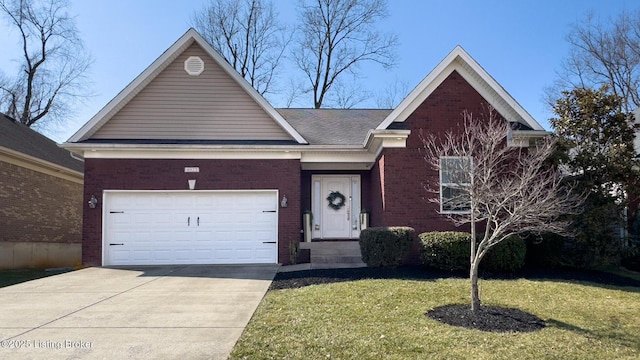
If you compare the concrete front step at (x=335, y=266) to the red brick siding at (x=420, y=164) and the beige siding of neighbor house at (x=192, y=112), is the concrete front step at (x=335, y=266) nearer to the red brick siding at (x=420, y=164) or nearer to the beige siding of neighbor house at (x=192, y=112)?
the red brick siding at (x=420, y=164)

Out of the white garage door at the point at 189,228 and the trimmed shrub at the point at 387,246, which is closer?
the trimmed shrub at the point at 387,246

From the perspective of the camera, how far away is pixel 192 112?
12891mm

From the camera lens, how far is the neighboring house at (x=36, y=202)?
14.3 meters

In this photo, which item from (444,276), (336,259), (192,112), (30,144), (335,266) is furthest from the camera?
(30,144)

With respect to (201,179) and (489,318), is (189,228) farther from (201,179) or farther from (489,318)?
(489,318)

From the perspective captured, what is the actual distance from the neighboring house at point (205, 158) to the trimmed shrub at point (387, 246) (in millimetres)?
1407

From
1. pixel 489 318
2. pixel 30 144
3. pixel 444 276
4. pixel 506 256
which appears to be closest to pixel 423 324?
pixel 489 318

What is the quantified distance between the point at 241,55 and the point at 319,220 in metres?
19.9

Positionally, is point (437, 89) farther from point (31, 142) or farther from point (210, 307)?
point (31, 142)

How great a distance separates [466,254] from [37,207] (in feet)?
47.6

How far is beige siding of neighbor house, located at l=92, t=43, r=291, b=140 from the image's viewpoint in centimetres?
1270

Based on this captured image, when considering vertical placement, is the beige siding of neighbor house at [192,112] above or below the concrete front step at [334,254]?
above

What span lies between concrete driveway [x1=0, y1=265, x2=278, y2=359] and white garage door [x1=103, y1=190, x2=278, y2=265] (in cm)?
196

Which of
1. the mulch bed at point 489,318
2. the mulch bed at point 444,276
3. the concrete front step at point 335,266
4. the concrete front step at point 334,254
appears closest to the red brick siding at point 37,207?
the concrete front step at point 334,254
